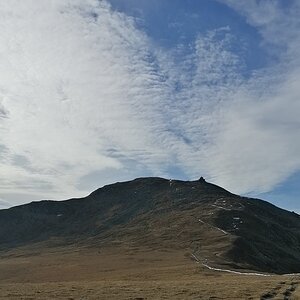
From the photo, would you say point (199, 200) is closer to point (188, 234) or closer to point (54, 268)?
point (188, 234)

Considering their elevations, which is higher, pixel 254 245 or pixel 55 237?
pixel 55 237

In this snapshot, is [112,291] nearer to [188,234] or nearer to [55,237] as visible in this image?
[188,234]

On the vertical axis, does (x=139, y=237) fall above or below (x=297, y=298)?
above

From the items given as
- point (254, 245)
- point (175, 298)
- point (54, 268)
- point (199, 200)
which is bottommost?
point (175, 298)

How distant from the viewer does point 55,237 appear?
196125 millimetres

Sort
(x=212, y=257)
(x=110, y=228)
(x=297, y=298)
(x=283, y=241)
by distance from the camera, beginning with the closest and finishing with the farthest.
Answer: (x=297, y=298) < (x=212, y=257) < (x=283, y=241) < (x=110, y=228)

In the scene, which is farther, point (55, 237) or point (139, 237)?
point (55, 237)

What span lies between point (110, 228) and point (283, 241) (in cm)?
6889

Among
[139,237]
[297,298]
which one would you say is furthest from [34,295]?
[139,237]

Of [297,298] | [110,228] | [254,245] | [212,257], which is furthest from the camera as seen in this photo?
[110,228]

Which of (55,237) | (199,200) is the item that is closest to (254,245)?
(199,200)

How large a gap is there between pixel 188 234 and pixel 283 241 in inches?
1249

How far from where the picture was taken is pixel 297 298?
105ft

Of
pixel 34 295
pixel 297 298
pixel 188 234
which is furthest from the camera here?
pixel 188 234
